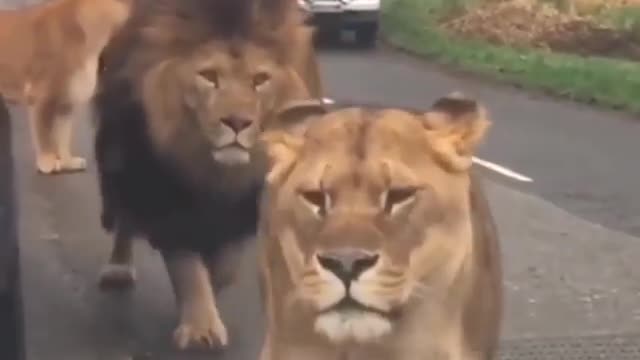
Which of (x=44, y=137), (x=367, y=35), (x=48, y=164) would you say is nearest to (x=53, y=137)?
(x=44, y=137)

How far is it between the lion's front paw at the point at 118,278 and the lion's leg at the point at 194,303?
3.44 ft

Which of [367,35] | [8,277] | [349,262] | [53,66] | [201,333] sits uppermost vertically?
[349,262]

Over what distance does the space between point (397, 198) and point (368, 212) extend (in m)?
0.08

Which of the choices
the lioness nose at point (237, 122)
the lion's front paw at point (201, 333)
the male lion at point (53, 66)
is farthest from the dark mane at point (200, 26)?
the male lion at point (53, 66)

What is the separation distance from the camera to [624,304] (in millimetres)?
8055

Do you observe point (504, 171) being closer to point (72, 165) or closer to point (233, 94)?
point (72, 165)

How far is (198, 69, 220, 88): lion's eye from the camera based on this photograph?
6531mm

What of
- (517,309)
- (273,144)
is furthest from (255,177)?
(273,144)

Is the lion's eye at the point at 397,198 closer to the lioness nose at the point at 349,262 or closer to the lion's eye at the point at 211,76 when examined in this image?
the lioness nose at the point at 349,262

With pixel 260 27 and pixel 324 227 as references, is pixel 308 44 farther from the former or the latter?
pixel 324 227

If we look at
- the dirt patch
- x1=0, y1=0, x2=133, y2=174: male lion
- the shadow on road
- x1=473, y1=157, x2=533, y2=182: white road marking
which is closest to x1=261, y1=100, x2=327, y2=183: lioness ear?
the shadow on road

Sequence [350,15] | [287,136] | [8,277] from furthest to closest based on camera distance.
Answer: [350,15], [8,277], [287,136]

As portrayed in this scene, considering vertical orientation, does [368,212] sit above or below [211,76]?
above

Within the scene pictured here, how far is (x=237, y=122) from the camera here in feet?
21.1
